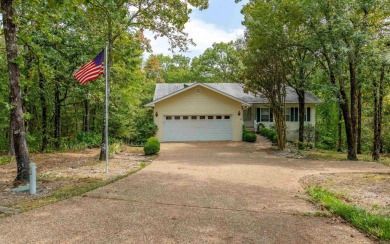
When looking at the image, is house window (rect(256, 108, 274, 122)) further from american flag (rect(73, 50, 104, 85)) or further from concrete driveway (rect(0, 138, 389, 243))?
american flag (rect(73, 50, 104, 85))

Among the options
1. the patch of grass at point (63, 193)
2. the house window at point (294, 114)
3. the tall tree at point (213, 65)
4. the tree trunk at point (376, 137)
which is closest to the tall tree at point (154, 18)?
the patch of grass at point (63, 193)

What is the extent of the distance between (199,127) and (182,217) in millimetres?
16250

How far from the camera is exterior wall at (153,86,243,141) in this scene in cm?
2081

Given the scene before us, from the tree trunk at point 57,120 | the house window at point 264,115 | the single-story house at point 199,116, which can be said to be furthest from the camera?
the house window at point 264,115

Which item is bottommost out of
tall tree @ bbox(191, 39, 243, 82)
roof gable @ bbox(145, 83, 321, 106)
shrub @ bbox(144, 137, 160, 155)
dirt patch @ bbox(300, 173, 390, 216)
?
dirt patch @ bbox(300, 173, 390, 216)

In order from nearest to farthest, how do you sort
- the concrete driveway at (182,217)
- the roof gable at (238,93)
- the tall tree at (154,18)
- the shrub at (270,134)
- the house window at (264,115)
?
the concrete driveway at (182,217)
the tall tree at (154,18)
the shrub at (270,134)
the roof gable at (238,93)
the house window at (264,115)

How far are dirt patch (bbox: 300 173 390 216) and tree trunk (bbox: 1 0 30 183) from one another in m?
7.23

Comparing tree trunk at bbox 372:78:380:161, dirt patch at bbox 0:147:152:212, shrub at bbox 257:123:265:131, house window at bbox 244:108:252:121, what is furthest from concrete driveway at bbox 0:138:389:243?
house window at bbox 244:108:252:121

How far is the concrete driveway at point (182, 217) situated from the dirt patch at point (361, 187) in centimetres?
91

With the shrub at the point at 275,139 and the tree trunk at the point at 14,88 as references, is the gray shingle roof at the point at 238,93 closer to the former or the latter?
the shrub at the point at 275,139

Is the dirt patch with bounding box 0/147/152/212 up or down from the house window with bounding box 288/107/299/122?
down

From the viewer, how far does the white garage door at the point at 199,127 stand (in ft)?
68.7

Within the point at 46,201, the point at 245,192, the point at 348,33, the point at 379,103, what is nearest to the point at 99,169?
the point at 46,201

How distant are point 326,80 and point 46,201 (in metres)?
17.0
